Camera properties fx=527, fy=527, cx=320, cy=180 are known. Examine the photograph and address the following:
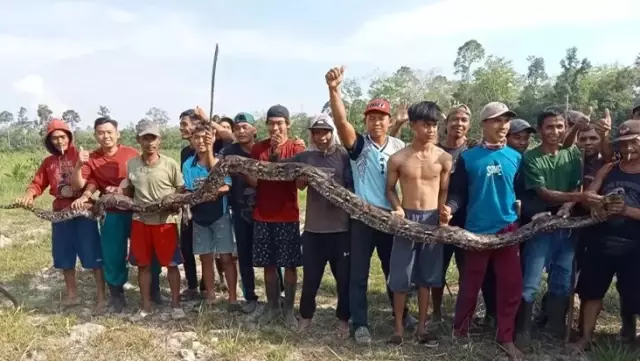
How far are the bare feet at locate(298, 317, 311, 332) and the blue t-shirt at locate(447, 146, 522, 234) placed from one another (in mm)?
1710

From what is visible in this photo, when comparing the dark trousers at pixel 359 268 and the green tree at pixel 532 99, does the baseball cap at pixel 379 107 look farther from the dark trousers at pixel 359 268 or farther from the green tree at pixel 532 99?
the green tree at pixel 532 99

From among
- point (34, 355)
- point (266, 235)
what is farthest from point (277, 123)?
point (34, 355)

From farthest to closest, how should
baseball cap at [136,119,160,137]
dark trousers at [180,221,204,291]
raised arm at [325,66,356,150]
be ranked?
1. dark trousers at [180,221,204,291]
2. baseball cap at [136,119,160,137]
3. raised arm at [325,66,356,150]

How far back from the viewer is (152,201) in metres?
5.04

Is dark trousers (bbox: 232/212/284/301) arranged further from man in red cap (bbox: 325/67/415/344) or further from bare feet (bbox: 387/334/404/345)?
bare feet (bbox: 387/334/404/345)

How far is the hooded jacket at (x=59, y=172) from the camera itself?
5363 mm

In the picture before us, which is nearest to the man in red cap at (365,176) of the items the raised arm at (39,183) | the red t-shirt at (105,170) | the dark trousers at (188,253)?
the dark trousers at (188,253)

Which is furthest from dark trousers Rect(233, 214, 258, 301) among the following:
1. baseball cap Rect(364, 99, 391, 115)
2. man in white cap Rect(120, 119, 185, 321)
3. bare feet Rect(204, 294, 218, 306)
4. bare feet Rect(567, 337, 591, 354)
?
bare feet Rect(567, 337, 591, 354)

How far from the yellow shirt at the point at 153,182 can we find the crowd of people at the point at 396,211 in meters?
0.01

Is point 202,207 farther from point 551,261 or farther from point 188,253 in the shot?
point 551,261

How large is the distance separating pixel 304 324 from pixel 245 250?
100cm

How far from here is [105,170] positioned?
209 inches

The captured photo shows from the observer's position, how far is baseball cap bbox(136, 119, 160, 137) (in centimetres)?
502

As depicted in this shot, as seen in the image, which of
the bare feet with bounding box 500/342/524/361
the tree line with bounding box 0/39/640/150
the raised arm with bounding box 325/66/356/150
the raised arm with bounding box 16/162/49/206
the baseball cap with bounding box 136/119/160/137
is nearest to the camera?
the raised arm with bounding box 325/66/356/150
